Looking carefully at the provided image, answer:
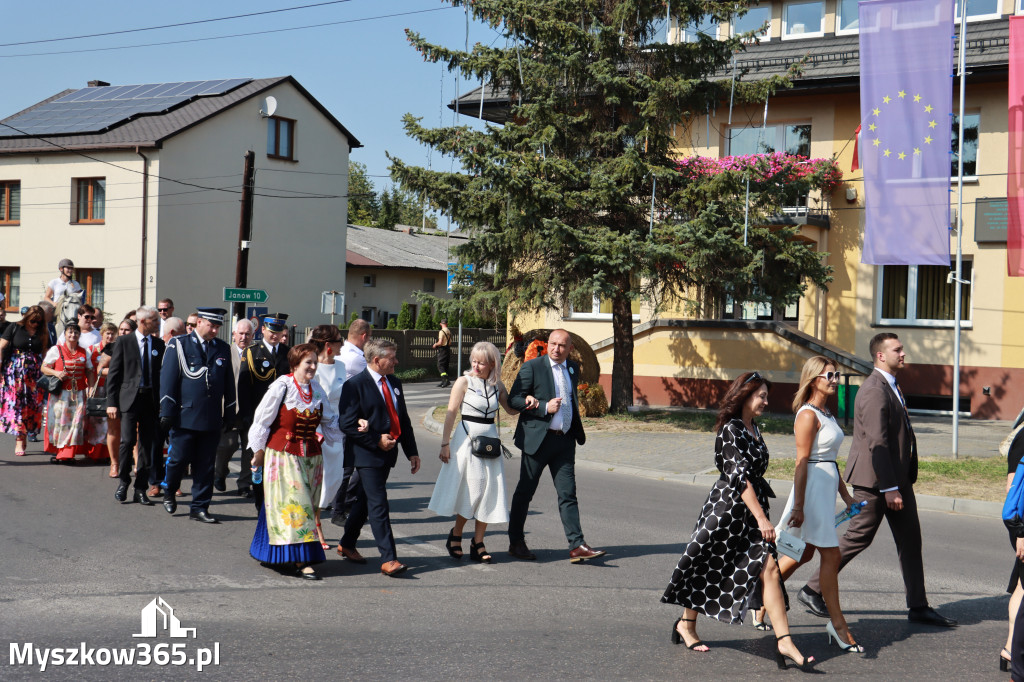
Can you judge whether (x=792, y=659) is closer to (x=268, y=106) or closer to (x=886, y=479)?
(x=886, y=479)

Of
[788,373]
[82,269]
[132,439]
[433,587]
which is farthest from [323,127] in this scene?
[433,587]

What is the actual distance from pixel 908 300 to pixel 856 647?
1720 cm

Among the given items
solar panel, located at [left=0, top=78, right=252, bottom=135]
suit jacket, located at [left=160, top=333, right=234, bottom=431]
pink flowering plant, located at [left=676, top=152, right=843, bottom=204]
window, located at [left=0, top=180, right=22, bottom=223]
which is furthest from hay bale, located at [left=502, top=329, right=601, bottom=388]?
window, located at [left=0, top=180, right=22, bottom=223]

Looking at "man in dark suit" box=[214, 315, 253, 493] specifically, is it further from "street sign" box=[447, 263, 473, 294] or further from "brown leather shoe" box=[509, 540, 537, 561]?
"street sign" box=[447, 263, 473, 294]

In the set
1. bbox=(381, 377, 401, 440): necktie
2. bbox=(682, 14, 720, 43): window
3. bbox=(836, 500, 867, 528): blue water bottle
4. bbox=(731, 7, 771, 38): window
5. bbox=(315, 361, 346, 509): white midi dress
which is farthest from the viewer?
bbox=(731, 7, 771, 38): window

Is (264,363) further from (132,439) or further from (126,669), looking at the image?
(126,669)

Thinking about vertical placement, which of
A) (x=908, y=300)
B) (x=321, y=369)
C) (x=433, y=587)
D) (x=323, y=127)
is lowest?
(x=433, y=587)

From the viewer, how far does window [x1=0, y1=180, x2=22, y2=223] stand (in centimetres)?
3581

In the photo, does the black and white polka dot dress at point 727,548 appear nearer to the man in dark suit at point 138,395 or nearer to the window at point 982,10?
the man in dark suit at point 138,395

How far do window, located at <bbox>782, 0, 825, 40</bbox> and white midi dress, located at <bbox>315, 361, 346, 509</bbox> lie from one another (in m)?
17.6

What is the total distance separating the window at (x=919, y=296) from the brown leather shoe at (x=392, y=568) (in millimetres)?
16919

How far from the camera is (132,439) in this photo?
9547 mm

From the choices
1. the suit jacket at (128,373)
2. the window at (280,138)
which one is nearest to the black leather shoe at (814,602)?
the suit jacket at (128,373)
